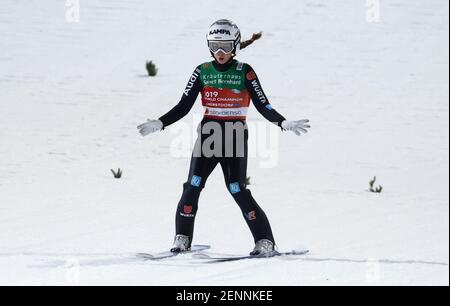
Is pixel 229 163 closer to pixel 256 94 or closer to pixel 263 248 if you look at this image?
pixel 256 94

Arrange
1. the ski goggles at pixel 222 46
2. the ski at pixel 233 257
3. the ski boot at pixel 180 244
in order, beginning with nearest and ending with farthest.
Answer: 1. the ski goggles at pixel 222 46
2. the ski at pixel 233 257
3. the ski boot at pixel 180 244

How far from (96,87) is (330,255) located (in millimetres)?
9349

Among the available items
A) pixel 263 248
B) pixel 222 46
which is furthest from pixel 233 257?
pixel 222 46

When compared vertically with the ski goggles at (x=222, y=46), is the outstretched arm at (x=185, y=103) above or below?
below

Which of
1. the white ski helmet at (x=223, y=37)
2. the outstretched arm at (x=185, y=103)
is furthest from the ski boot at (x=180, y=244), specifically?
the white ski helmet at (x=223, y=37)

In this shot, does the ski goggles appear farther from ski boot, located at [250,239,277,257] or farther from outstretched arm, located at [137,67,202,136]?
ski boot, located at [250,239,277,257]

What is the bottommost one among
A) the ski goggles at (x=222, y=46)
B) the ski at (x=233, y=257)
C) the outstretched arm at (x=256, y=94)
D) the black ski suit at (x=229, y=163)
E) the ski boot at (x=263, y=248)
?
the ski at (x=233, y=257)

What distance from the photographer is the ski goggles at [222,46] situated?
791cm

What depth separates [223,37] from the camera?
25.9 ft

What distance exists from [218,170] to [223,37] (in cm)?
599

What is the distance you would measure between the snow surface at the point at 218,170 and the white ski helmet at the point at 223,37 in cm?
164

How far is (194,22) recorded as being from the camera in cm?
2066

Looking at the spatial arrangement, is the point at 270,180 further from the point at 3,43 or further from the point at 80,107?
the point at 3,43

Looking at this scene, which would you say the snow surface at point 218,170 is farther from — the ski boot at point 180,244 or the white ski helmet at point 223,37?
the white ski helmet at point 223,37
